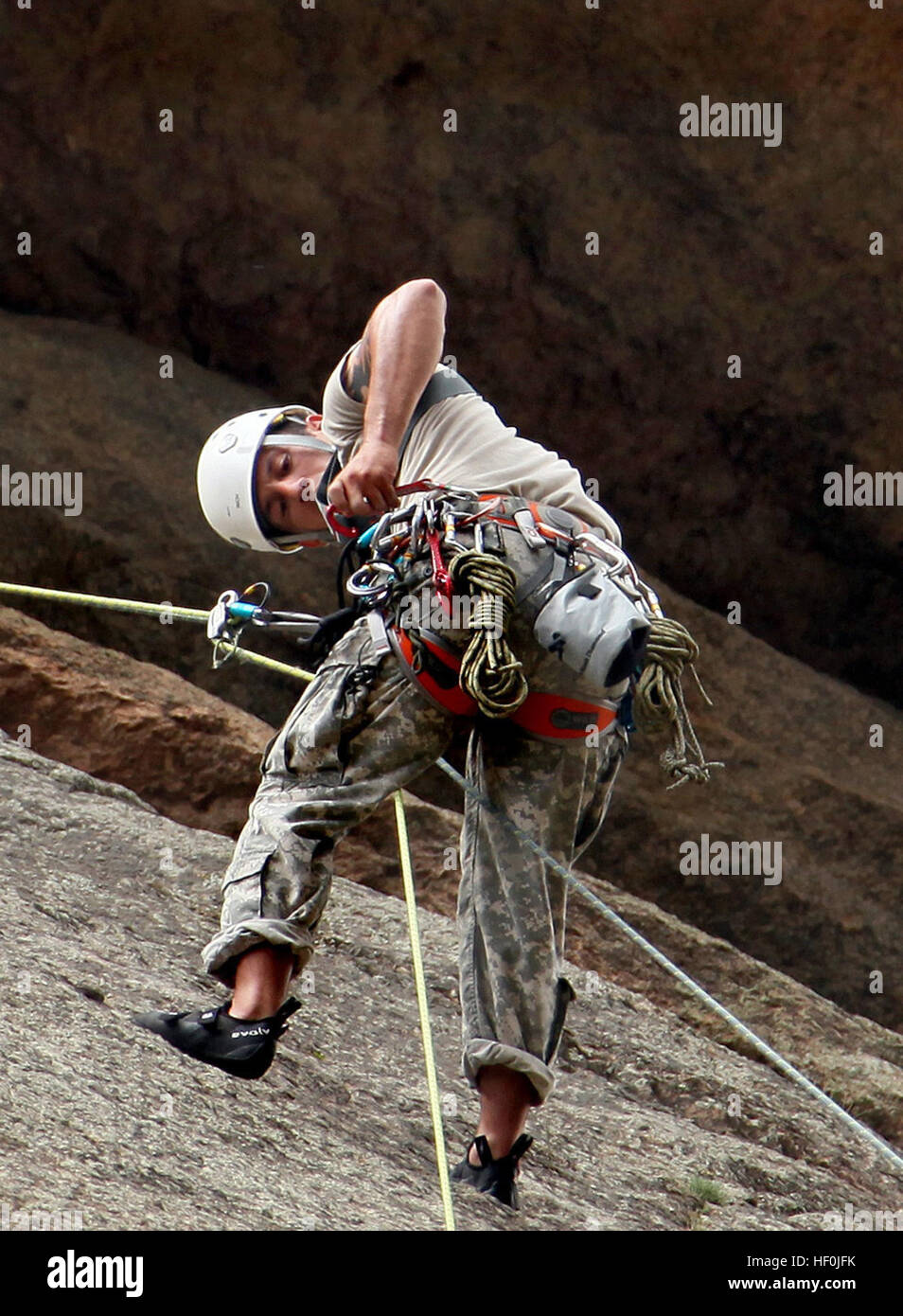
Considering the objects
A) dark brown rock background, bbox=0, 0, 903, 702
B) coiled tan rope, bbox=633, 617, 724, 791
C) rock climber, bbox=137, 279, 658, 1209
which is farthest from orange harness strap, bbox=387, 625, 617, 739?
dark brown rock background, bbox=0, 0, 903, 702

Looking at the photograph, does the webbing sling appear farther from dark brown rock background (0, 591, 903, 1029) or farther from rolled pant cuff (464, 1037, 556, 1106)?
dark brown rock background (0, 591, 903, 1029)

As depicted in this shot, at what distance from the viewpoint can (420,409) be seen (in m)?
Answer: 3.39

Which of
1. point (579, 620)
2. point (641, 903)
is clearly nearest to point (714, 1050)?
point (641, 903)

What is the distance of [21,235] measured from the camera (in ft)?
28.3

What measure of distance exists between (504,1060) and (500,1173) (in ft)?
0.97

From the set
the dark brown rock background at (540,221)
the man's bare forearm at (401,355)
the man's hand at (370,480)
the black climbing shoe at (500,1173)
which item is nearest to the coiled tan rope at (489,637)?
the man's hand at (370,480)

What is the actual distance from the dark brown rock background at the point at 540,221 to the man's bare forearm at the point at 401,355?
5.05 meters

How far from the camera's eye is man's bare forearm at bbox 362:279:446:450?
3.17 metres

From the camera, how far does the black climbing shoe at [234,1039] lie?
2967 millimetres

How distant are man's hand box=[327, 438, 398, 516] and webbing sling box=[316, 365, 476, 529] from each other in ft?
0.70

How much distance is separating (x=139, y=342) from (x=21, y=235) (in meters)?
0.82

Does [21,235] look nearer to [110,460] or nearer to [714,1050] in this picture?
[110,460]

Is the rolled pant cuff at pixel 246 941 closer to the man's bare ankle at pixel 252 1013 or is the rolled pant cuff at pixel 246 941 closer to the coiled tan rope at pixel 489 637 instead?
the man's bare ankle at pixel 252 1013

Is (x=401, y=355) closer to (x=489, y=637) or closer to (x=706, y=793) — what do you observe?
(x=489, y=637)
